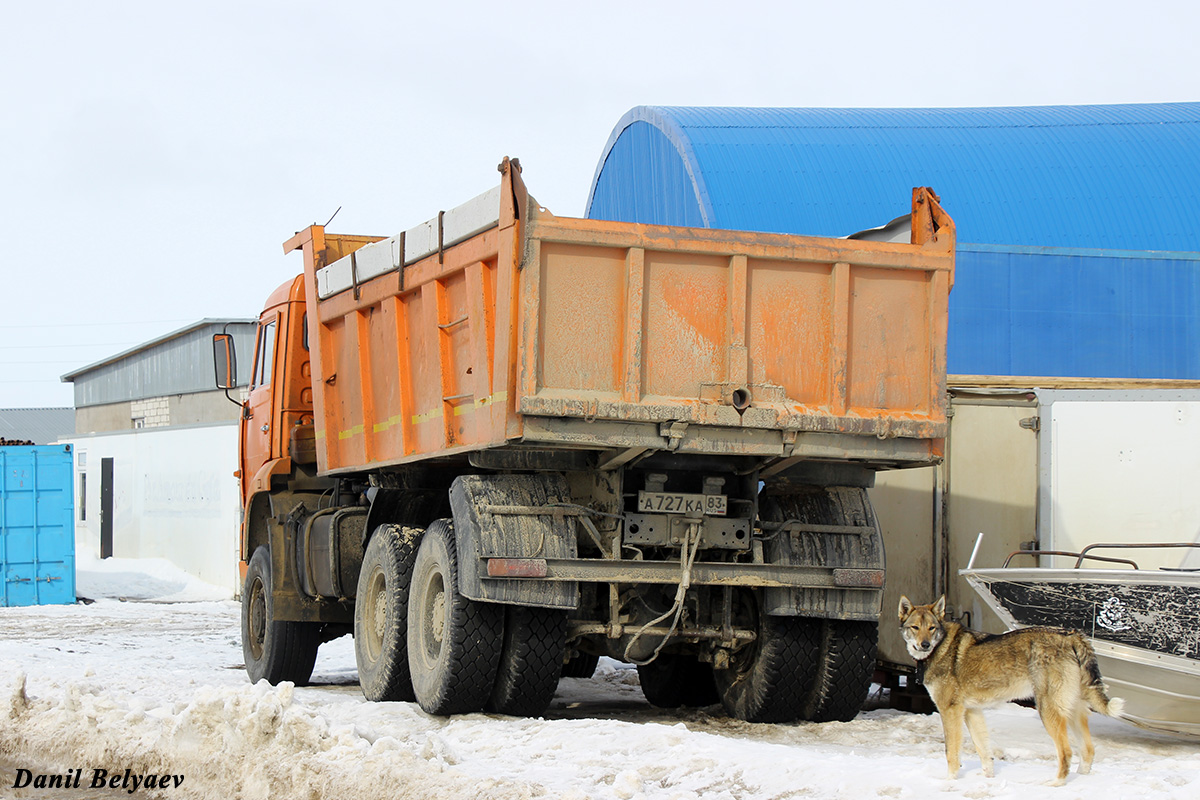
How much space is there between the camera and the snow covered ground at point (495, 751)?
5.70m

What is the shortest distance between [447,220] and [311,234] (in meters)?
2.95

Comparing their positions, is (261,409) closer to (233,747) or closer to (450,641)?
(450,641)

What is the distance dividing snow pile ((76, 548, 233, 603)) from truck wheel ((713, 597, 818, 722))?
602 inches

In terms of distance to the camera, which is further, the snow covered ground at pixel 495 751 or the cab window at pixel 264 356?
the cab window at pixel 264 356

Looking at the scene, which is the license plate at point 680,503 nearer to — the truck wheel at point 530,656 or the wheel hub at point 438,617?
the truck wheel at point 530,656

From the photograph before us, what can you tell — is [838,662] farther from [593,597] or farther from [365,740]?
[365,740]

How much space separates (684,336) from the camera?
288 inches

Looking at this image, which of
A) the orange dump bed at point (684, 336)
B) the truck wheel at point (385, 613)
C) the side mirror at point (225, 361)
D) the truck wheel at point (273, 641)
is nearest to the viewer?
the orange dump bed at point (684, 336)

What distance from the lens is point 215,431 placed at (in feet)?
77.0

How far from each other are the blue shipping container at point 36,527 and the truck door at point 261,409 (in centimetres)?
931

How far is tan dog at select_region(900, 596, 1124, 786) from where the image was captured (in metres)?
5.98

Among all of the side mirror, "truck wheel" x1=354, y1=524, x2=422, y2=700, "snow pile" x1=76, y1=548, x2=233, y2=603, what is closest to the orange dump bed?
"truck wheel" x1=354, y1=524, x2=422, y2=700

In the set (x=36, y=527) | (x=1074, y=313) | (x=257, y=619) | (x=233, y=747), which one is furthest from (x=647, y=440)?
(x=36, y=527)

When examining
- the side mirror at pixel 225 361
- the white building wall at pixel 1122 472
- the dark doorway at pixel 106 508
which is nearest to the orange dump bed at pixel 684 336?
the white building wall at pixel 1122 472
